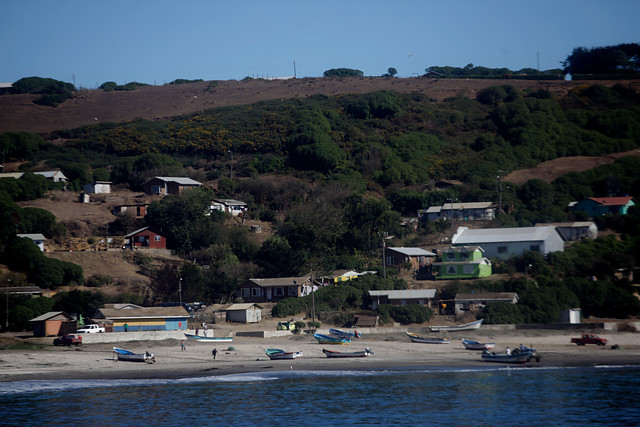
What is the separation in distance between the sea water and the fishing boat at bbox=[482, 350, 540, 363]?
1.33 m

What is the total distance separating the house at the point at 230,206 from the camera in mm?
90869

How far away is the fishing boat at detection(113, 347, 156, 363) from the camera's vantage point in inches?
1966

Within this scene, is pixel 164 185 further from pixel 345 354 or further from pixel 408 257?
pixel 345 354

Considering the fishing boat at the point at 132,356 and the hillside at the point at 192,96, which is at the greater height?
the hillside at the point at 192,96

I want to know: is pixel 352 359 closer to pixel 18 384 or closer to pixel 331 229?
pixel 18 384

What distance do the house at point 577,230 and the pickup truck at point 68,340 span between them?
52870 millimetres

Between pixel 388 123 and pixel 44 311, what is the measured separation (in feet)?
271

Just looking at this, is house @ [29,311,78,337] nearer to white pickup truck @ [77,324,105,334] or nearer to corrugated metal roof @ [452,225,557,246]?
white pickup truck @ [77,324,105,334]

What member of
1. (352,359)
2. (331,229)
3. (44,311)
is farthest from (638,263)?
(44,311)

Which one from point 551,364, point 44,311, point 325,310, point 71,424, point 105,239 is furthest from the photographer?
point 105,239

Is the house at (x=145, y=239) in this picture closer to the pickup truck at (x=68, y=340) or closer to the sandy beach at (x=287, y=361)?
the sandy beach at (x=287, y=361)

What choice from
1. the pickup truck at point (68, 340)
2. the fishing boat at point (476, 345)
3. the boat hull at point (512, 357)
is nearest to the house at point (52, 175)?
the pickup truck at point (68, 340)

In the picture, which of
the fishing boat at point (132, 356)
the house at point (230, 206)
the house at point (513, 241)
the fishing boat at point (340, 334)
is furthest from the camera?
the house at point (230, 206)

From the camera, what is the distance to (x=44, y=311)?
58094mm
